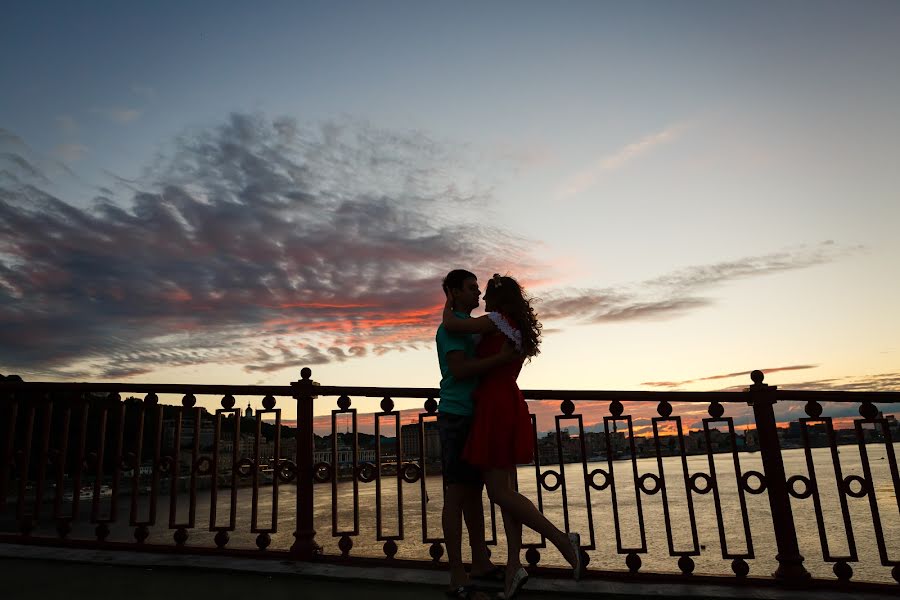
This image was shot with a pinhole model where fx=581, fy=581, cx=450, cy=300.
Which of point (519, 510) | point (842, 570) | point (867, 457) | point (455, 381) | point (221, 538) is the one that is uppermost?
point (455, 381)

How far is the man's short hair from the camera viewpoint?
3.31m

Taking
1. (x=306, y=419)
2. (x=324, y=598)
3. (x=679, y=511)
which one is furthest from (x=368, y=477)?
(x=679, y=511)

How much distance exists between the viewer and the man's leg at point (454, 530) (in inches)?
123

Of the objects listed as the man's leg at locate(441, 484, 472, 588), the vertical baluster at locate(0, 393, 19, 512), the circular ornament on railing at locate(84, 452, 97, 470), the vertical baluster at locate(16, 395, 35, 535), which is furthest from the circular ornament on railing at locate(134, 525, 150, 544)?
the man's leg at locate(441, 484, 472, 588)

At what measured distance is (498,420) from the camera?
3.08 m

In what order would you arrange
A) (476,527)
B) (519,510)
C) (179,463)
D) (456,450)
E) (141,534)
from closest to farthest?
(519,510) < (456,450) < (476,527) < (141,534) < (179,463)

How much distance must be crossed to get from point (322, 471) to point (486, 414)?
1599 mm

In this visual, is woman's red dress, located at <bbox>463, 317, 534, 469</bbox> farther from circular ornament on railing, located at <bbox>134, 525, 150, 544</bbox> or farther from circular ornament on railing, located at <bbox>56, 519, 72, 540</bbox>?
circular ornament on railing, located at <bbox>56, 519, 72, 540</bbox>

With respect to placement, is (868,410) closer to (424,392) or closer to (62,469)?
(424,392)

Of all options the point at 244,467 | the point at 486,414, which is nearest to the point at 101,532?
the point at 244,467

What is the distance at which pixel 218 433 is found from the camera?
422cm

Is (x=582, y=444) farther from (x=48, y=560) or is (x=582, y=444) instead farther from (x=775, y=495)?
(x=48, y=560)

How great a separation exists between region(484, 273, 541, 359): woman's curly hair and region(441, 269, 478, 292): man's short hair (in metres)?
0.14

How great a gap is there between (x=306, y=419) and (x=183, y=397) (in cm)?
97
